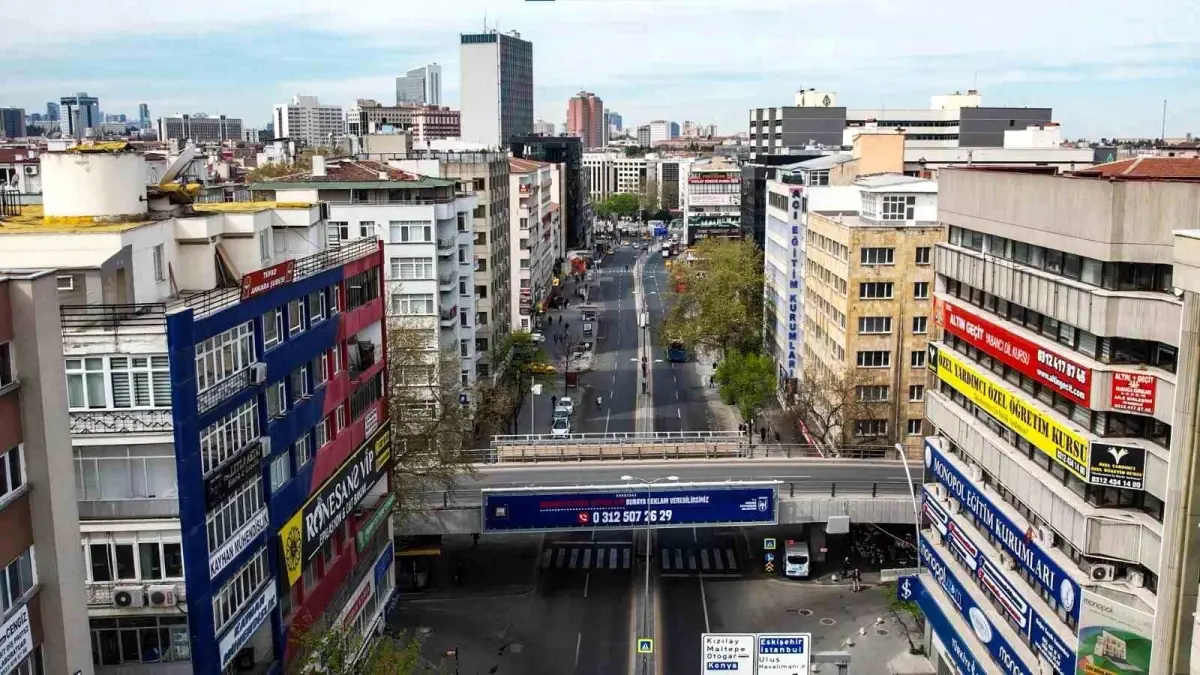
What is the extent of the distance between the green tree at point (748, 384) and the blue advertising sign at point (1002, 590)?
113ft

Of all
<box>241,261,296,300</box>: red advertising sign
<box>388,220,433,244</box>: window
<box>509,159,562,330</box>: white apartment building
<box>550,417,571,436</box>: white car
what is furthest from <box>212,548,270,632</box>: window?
<box>509,159,562,330</box>: white apartment building

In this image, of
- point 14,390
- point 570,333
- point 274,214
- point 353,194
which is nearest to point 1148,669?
point 14,390

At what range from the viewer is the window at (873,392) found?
7038 centimetres

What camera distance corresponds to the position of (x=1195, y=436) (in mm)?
26000

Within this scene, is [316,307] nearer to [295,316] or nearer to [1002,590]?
[295,316]

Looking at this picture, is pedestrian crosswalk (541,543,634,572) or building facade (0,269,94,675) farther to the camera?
pedestrian crosswalk (541,543,634,572)

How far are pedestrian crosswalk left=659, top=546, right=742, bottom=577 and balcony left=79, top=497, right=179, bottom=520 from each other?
32.3 meters

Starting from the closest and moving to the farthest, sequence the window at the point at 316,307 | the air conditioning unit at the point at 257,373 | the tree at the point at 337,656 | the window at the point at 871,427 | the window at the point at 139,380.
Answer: the window at the point at 139,380
the air conditioning unit at the point at 257,373
the tree at the point at 337,656
the window at the point at 316,307
the window at the point at 871,427

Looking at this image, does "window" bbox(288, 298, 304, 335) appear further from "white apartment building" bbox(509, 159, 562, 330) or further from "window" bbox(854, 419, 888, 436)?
"white apartment building" bbox(509, 159, 562, 330)

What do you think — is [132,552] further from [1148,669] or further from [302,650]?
[1148,669]

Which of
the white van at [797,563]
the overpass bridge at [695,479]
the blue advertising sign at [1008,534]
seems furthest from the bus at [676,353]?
the blue advertising sign at [1008,534]

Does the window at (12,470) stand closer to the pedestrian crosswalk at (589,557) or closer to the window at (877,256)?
the pedestrian crosswalk at (589,557)

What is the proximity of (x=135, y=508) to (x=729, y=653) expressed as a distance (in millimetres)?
17888

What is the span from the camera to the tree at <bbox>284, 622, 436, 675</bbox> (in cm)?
3531
